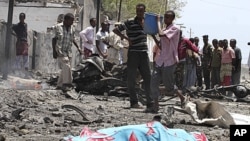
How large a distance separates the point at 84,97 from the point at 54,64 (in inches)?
379

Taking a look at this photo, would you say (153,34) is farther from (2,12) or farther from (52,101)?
(2,12)

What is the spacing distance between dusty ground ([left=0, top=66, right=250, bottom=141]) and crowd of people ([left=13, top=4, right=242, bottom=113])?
585 mm

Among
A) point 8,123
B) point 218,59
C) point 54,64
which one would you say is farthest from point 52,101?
point 54,64

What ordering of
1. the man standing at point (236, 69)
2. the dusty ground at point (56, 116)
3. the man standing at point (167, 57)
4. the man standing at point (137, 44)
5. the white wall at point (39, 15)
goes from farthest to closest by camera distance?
the white wall at point (39, 15) → the man standing at point (236, 69) → the man standing at point (137, 44) → the man standing at point (167, 57) → the dusty ground at point (56, 116)

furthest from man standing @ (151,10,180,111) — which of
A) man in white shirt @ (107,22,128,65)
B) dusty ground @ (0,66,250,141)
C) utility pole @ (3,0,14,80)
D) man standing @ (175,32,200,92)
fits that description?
man in white shirt @ (107,22,128,65)

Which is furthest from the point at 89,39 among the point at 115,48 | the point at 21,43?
the point at 21,43

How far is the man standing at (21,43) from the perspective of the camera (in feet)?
50.6

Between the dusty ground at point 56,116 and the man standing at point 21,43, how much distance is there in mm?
3962

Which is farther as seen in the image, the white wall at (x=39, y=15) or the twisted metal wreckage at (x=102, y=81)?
the white wall at (x=39, y=15)

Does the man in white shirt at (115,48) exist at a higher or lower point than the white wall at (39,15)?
lower

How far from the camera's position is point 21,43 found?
612 inches

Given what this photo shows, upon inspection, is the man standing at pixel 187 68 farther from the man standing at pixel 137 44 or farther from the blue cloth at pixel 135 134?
the blue cloth at pixel 135 134

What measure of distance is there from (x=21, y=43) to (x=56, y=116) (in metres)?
7.30

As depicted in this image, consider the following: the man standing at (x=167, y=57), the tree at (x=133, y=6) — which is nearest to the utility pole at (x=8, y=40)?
the man standing at (x=167, y=57)
